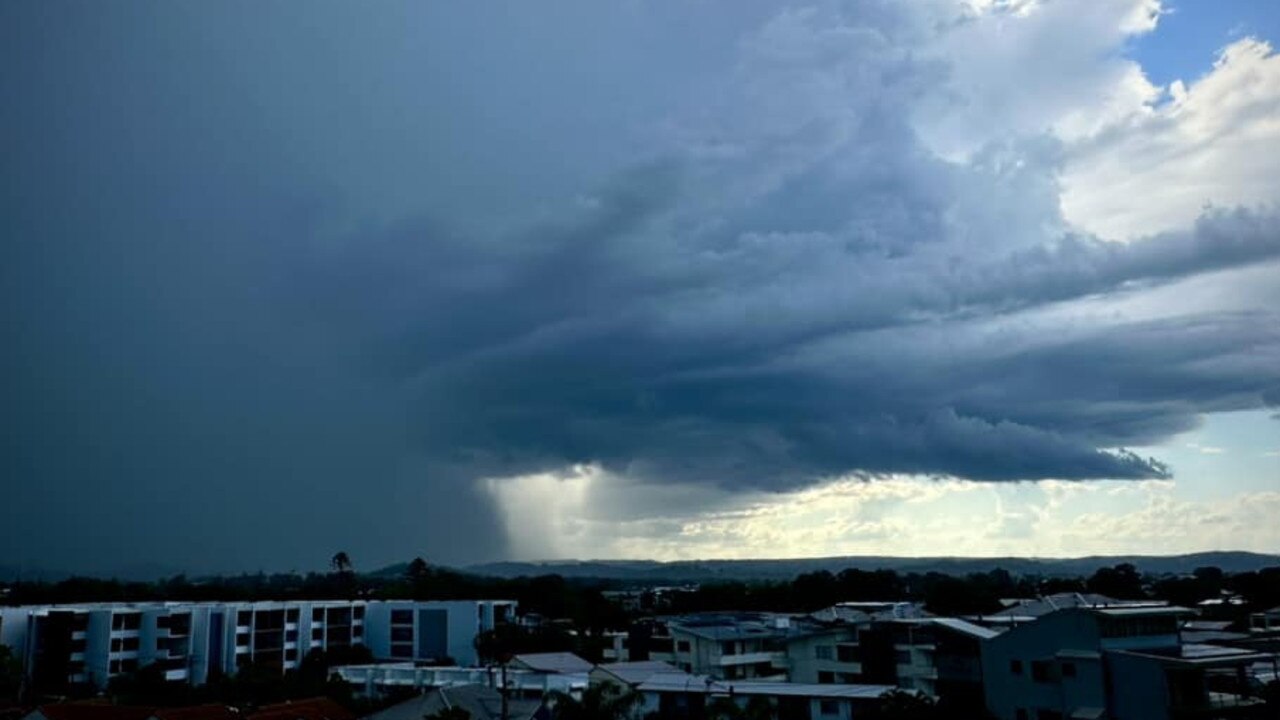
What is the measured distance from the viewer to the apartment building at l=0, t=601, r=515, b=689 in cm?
8875

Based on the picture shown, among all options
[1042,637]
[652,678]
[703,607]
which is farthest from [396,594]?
[1042,637]

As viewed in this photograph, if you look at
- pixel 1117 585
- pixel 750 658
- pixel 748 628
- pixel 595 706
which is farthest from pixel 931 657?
pixel 1117 585

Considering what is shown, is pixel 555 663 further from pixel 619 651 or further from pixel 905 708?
pixel 905 708

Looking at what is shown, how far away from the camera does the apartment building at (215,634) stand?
291 feet

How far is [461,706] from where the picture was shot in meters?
51.6

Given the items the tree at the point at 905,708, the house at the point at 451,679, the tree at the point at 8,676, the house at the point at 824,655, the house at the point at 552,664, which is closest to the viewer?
the tree at the point at 905,708

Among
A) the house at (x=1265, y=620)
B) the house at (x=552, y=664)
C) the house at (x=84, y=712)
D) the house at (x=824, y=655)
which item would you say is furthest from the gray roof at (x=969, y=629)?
the house at (x=84, y=712)

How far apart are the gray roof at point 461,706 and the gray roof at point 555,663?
403 inches

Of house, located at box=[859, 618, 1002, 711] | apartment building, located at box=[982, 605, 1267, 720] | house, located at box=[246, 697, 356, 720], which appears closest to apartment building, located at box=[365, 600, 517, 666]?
house, located at box=[859, 618, 1002, 711]

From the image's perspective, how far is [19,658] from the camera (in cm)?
8581

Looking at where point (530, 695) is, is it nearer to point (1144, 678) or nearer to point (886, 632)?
point (886, 632)

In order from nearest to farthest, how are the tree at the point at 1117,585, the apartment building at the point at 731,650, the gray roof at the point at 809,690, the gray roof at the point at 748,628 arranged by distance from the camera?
the gray roof at the point at 809,690
the apartment building at the point at 731,650
the gray roof at the point at 748,628
the tree at the point at 1117,585

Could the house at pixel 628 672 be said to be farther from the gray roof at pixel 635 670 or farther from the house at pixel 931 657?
the house at pixel 931 657

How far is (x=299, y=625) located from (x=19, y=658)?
26954 mm
